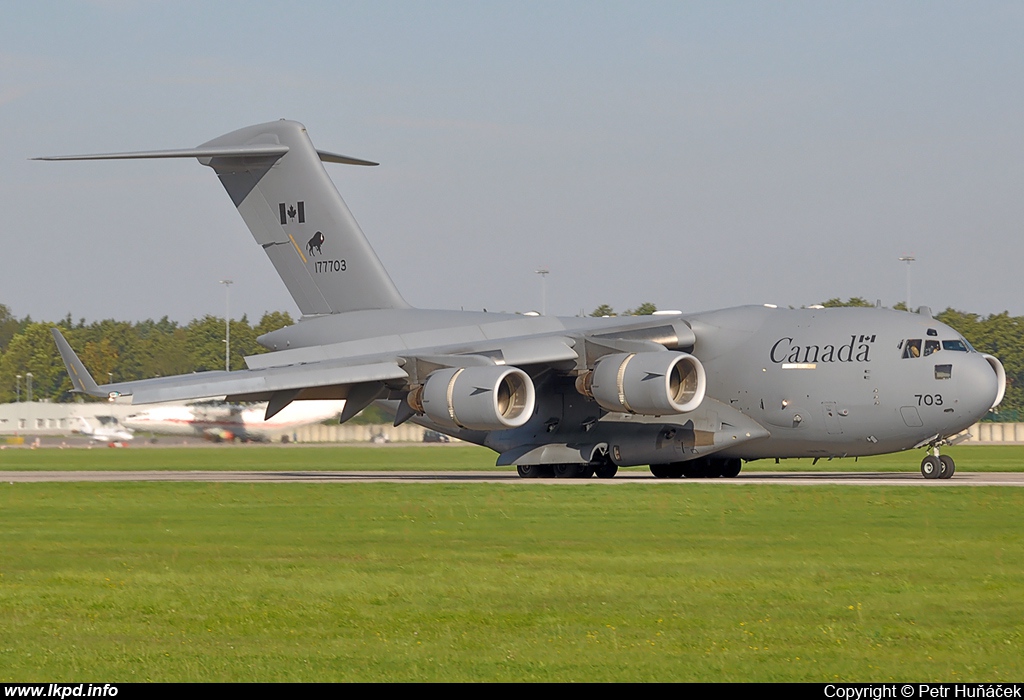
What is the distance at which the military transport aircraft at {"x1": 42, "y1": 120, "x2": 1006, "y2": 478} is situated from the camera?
25.3 m

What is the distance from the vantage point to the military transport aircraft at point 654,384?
83.0 ft

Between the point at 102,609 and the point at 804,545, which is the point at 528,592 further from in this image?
the point at 804,545

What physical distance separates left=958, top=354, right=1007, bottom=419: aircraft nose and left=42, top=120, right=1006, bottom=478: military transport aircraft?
0.02m

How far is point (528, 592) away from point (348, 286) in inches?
825

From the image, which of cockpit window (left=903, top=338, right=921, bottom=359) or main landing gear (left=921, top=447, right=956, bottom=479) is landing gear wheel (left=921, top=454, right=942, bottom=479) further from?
cockpit window (left=903, top=338, right=921, bottom=359)

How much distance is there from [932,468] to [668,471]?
5.29m

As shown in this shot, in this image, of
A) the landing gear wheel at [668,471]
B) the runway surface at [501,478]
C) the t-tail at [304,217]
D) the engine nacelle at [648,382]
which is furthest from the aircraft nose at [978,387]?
the t-tail at [304,217]

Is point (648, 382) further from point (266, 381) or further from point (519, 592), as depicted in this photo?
point (519, 592)

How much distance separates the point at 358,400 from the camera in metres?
27.3

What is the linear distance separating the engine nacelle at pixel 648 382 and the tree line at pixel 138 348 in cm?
4862

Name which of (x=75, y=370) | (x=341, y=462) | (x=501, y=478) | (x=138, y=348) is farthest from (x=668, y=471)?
(x=138, y=348)

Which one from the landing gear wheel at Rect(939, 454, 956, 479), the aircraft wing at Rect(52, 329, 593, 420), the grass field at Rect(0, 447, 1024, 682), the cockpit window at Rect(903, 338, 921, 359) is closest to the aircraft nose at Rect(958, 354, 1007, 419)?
the cockpit window at Rect(903, 338, 921, 359)

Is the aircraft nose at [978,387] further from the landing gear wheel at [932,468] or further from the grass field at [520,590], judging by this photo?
the grass field at [520,590]

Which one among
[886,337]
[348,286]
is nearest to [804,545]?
[886,337]
